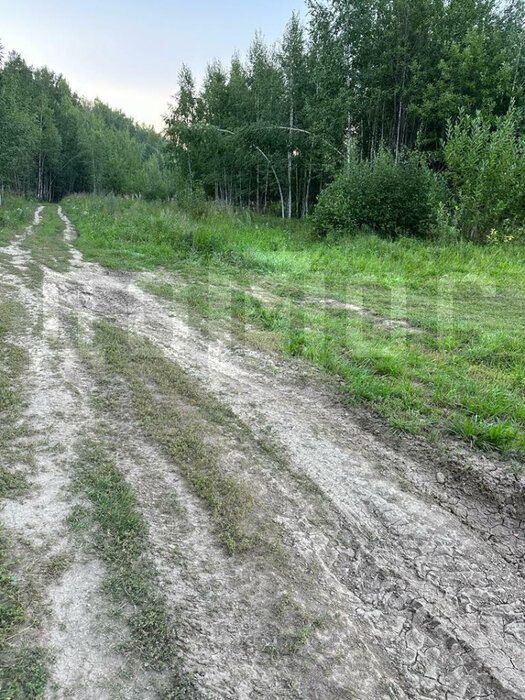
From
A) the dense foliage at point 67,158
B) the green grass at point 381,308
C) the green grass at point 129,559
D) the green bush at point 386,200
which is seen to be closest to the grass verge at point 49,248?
the green grass at point 381,308

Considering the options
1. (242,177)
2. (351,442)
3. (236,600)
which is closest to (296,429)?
(351,442)

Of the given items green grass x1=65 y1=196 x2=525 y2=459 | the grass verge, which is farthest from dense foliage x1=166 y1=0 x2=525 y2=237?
the grass verge

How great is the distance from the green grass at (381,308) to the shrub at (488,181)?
1497 mm

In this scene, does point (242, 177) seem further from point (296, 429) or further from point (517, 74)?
point (296, 429)

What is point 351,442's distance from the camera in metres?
3.15

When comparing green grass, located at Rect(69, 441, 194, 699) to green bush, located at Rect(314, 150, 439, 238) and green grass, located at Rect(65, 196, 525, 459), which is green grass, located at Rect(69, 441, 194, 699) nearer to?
green grass, located at Rect(65, 196, 525, 459)

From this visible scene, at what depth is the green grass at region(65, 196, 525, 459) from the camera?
3.63 meters

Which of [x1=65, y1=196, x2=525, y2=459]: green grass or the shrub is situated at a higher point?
the shrub

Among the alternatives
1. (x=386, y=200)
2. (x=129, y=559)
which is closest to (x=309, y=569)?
(x=129, y=559)

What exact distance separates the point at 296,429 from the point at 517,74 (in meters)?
21.3

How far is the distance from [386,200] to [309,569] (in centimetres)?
1338

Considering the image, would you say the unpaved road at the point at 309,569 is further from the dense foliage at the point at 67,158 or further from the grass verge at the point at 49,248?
the dense foliage at the point at 67,158

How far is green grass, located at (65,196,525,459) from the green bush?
120cm

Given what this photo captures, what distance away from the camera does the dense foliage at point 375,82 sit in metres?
16.9
